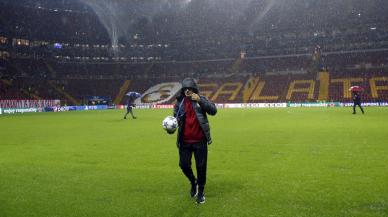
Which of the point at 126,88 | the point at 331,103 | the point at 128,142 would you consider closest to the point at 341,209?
the point at 128,142

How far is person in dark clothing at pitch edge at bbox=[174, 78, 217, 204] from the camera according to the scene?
7570 mm

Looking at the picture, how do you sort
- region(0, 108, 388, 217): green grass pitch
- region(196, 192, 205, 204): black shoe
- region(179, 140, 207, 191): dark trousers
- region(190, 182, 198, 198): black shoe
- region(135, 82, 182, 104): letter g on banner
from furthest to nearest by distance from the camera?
1. region(135, 82, 182, 104): letter g on banner
2. region(190, 182, 198, 198): black shoe
3. region(179, 140, 207, 191): dark trousers
4. region(196, 192, 205, 204): black shoe
5. region(0, 108, 388, 217): green grass pitch

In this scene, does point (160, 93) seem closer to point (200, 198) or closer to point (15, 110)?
point (15, 110)

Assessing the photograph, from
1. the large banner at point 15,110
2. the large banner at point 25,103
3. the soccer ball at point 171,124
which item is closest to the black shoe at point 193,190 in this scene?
the soccer ball at point 171,124

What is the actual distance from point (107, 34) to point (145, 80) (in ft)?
43.5

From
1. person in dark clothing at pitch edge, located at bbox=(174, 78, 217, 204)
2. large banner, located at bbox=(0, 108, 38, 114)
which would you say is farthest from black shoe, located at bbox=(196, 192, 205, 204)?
large banner, located at bbox=(0, 108, 38, 114)

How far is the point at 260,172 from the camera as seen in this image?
33.1 feet

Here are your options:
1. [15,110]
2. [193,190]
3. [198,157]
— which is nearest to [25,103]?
[15,110]

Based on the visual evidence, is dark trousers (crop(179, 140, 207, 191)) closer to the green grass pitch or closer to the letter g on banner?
the green grass pitch

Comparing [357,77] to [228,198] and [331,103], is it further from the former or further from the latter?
[228,198]

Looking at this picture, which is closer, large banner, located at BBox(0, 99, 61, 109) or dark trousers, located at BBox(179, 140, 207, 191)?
dark trousers, located at BBox(179, 140, 207, 191)

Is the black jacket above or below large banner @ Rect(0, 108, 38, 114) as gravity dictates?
above

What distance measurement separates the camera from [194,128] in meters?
7.64

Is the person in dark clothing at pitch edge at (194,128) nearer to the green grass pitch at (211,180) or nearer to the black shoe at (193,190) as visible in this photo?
the black shoe at (193,190)
